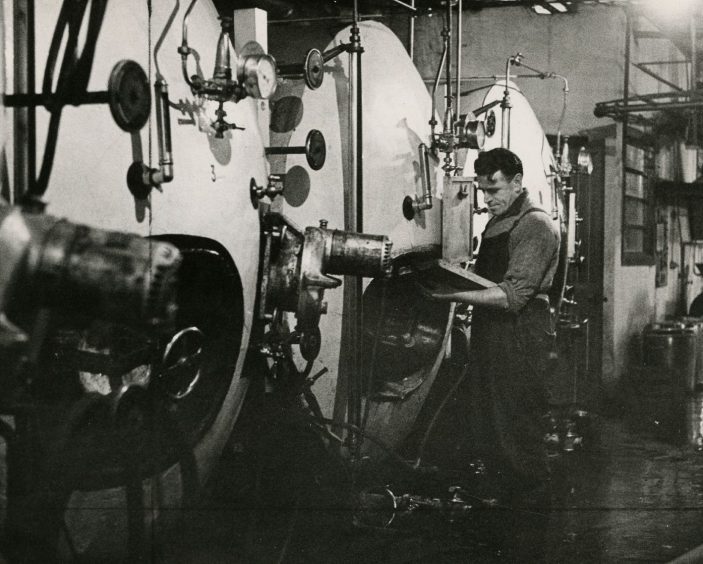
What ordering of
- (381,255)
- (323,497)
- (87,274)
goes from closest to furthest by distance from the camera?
1. (87,274)
2. (381,255)
3. (323,497)

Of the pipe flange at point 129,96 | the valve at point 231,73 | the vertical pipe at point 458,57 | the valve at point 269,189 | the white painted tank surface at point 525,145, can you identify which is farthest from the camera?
the white painted tank surface at point 525,145

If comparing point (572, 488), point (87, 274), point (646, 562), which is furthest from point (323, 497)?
point (87, 274)

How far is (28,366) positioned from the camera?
4.46 feet

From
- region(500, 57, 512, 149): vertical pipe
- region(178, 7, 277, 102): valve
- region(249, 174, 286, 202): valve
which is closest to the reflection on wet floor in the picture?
region(249, 174, 286, 202): valve

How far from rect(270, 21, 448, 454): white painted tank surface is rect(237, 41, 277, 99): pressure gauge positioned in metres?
0.50

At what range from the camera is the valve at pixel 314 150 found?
8.64 feet

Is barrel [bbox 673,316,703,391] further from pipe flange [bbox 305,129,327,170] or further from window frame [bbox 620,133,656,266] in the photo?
pipe flange [bbox 305,129,327,170]

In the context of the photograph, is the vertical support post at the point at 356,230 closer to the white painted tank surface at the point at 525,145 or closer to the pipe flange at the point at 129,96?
the white painted tank surface at the point at 525,145

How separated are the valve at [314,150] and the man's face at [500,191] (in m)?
0.87

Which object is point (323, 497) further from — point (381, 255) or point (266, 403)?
point (381, 255)

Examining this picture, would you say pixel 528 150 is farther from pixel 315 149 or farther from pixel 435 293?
pixel 315 149

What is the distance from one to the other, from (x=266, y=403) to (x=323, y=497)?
476 mm

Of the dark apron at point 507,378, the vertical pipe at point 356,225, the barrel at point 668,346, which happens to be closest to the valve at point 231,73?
the vertical pipe at point 356,225

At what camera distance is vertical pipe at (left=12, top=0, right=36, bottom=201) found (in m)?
1.49
